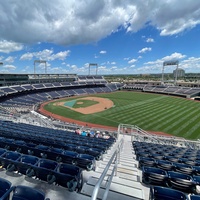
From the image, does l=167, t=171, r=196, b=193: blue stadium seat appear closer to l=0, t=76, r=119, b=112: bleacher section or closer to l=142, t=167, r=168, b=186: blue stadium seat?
l=142, t=167, r=168, b=186: blue stadium seat

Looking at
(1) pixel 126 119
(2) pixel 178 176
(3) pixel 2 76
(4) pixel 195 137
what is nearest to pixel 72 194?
(2) pixel 178 176

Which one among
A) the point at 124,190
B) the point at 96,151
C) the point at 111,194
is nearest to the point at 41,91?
the point at 96,151

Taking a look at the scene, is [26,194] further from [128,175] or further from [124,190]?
[128,175]

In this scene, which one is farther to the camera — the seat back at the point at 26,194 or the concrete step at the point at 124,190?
the concrete step at the point at 124,190

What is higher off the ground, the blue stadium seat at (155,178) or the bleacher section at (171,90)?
the bleacher section at (171,90)

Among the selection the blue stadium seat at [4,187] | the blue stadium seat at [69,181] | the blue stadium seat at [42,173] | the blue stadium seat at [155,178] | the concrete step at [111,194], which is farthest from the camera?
the blue stadium seat at [155,178]

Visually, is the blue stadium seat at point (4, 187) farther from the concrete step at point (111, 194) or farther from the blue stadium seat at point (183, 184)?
the blue stadium seat at point (183, 184)

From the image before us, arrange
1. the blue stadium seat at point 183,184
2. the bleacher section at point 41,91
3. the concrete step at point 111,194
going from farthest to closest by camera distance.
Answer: the bleacher section at point 41,91 → the blue stadium seat at point 183,184 → the concrete step at point 111,194

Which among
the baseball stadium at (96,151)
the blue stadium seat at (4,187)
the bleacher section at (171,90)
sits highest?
the bleacher section at (171,90)

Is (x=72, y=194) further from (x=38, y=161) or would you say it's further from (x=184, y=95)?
(x=184, y=95)

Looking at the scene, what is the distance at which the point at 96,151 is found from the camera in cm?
864

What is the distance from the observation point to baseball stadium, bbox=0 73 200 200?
184 inches

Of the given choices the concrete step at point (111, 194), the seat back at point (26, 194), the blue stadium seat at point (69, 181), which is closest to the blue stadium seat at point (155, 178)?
the concrete step at point (111, 194)

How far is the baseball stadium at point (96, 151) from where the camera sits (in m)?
4.67
